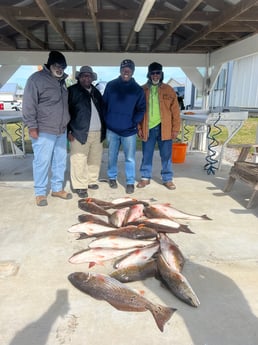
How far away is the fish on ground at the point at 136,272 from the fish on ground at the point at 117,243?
0.34 metres

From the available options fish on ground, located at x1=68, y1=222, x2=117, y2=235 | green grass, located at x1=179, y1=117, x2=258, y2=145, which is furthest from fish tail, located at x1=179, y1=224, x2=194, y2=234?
green grass, located at x1=179, y1=117, x2=258, y2=145

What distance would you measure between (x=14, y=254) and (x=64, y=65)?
226 centimetres

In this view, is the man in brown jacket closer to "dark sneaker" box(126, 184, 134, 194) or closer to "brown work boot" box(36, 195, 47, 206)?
"dark sneaker" box(126, 184, 134, 194)

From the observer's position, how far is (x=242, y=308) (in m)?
2.05

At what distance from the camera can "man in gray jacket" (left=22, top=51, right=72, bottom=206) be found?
3.52 metres

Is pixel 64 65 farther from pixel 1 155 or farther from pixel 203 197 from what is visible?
pixel 1 155

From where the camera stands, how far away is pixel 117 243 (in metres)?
2.73

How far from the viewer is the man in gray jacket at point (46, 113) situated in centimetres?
352

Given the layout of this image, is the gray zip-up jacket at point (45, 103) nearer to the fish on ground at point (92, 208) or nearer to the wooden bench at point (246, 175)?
the fish on ground at point (92, 208)

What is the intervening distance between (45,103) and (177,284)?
258 cm

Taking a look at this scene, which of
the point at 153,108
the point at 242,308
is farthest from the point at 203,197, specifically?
the point at 242,308

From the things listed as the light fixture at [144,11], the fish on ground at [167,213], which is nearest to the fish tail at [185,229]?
the fish on ground at [167,213]

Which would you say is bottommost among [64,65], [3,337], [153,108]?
[3,337]

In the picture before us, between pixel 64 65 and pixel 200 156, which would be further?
pixel 200 156
